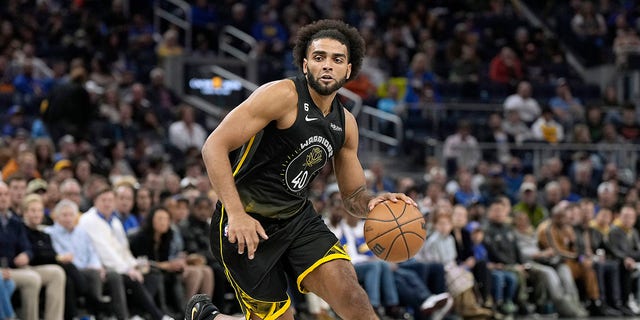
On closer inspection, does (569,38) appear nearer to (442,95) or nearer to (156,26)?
(442,95)

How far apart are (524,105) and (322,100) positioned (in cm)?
1182

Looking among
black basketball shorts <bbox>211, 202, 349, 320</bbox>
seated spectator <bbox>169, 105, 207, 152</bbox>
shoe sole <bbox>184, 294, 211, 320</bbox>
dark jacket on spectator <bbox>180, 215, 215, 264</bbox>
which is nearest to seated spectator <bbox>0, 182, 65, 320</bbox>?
dark jacket on spectator <bbox>180, 215, 215, 264</bbox>

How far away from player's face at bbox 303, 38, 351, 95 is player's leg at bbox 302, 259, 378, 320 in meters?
0.93

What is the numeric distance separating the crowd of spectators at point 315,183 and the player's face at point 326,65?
4433 millimetres

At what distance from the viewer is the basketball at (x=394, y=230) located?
610 centimetres

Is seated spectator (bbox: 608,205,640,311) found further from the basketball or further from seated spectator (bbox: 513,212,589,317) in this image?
Answer: the basketball

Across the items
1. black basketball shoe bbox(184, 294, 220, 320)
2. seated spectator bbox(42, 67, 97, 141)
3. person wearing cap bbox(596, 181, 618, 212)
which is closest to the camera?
black basketball shoe bbox(184, 294, 220, 320)

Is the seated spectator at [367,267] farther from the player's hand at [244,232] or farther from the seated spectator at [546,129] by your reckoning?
the seated spectator at [546,129]

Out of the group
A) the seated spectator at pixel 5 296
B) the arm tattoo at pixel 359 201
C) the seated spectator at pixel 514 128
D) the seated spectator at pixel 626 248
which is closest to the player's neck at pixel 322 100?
the arm tattoo at pixel 359 201

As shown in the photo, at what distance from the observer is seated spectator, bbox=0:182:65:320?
935cm

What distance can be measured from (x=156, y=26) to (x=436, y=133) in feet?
17.6

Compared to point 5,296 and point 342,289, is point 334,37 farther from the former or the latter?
point 5,296

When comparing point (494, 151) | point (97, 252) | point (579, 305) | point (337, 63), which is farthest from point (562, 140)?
point (337, 63)

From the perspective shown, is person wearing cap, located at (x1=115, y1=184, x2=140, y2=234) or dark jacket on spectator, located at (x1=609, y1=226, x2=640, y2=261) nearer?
person wearing cap, located at (x1=115, y1=184, x2=140, y2=234)
